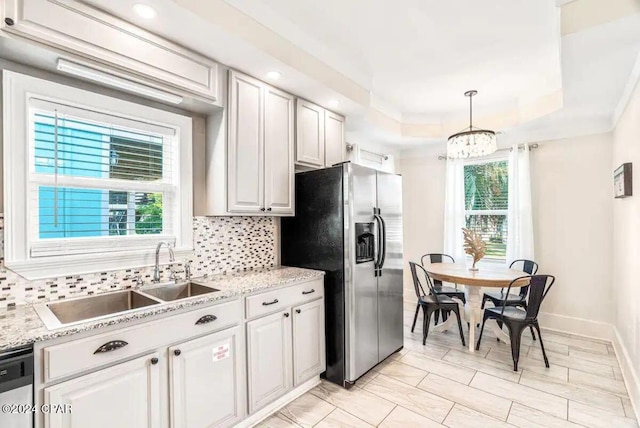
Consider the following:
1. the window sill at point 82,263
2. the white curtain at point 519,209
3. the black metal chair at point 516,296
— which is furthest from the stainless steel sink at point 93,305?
the white curtain at point 519,209

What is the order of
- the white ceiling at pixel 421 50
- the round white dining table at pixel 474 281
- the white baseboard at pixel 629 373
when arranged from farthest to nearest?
the round white dining table at pixel 474 281 → the white baseboard at pixel 629 373 → the white ceiling at pixel 421 50

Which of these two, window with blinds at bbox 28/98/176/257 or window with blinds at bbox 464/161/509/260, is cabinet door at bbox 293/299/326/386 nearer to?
window with blinds at bbox 28/98/176/257

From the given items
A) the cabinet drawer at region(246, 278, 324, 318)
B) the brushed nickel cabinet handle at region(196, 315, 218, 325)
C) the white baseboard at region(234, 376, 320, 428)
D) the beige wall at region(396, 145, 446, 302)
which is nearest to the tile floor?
the white baseboard at region(234, 376, 320, 428)

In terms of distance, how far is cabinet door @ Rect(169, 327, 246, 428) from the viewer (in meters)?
1.74

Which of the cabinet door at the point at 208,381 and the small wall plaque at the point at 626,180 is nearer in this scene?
the cabinet door at the point at 208,381

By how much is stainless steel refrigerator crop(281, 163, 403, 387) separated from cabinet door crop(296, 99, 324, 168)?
23cm

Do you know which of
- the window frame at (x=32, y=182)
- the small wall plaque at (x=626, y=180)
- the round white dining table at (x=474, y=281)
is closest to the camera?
the window frame at (x=32, y=182)

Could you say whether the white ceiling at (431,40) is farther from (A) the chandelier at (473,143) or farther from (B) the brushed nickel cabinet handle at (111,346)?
(B) the brushed nickel cabinet handle at (111,346)

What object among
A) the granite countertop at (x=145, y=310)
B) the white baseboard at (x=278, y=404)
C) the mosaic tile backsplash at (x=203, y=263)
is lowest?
the white baseboard at (x=278, y=404)

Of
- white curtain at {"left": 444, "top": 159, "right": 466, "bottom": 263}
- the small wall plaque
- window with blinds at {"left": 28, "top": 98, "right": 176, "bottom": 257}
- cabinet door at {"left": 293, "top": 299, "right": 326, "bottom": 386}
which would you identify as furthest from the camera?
white curtain at {"left": 444, "top": 159, "right": 466, "bottom": 263}

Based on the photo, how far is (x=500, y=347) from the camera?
341 cm

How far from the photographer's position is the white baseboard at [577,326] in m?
3.61

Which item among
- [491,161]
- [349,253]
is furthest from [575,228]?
[349,253]

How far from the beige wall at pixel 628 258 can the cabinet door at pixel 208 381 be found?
8.94 ft
